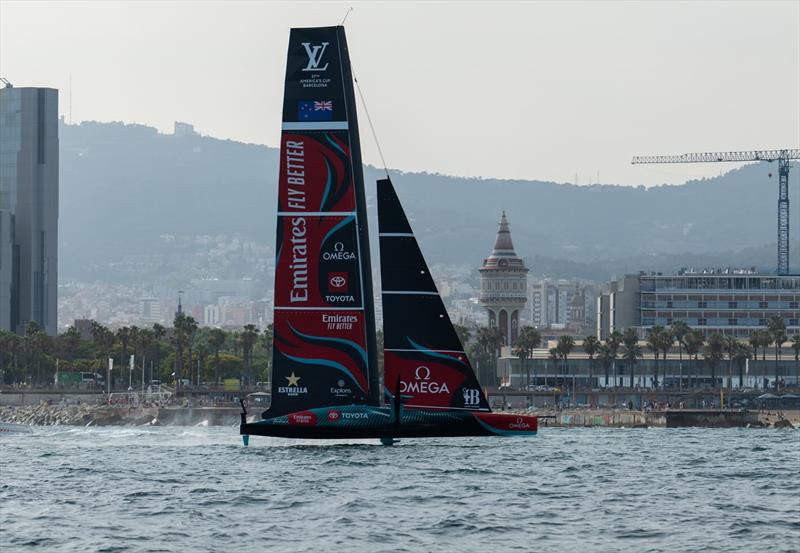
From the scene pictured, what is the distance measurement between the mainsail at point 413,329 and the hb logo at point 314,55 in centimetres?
493

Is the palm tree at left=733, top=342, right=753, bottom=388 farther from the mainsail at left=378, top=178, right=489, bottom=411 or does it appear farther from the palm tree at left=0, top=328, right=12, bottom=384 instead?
the mainsail at left=378, top=178, right=489, bottom=411

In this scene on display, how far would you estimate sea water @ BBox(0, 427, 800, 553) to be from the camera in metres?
38.9

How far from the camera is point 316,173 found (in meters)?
63.9

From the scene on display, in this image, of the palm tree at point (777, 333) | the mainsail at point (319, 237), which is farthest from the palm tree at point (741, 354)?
the mainsail at point (319, 237)

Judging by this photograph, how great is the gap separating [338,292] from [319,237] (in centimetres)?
223

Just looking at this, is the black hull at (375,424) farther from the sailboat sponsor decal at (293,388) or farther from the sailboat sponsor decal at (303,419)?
the sailboat sponsor decal at (293,388)

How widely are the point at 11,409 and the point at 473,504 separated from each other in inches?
4621

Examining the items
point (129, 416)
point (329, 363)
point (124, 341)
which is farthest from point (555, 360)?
point (329, 363)

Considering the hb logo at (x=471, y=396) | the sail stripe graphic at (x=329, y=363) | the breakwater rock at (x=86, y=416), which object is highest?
the sail stripe graphic at (x=329, y=363)

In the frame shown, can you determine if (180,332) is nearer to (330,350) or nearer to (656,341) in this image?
(656,341)

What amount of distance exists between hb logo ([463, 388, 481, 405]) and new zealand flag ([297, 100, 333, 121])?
11.6 metres

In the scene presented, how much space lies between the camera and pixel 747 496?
49656 mm

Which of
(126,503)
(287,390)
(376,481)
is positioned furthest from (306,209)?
(126,503)

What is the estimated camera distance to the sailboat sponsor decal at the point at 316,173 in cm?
6369
